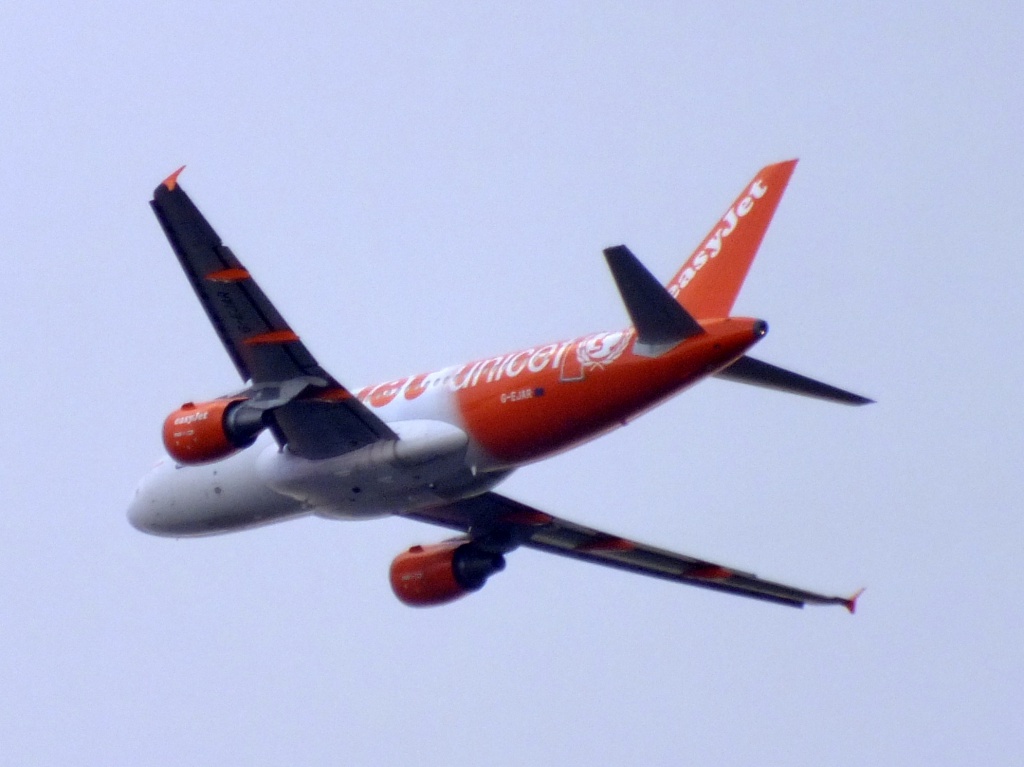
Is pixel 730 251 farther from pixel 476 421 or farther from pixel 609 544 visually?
pixel 609 544

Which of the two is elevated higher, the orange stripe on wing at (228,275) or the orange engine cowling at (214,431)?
the orange stripe on wing at (228,275)

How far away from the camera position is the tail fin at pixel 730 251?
1512 inches

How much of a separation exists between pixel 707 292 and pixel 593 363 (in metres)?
2.51

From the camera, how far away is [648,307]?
119ft

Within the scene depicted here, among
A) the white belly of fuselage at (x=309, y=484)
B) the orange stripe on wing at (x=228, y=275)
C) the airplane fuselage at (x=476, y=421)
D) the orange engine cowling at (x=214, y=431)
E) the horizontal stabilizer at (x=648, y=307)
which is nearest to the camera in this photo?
the horizontal stabilizer at (x=648, y=307)

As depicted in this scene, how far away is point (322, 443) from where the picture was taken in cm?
4019

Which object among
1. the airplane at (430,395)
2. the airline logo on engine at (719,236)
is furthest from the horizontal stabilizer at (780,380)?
the airline logo on engine at (719,236)

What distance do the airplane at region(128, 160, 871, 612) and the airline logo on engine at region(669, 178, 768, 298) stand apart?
0.11 feet

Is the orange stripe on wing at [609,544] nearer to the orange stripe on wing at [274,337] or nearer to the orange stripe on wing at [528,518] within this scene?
the orange stripe on wing at [528,518]

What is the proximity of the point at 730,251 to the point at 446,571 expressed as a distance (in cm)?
1057

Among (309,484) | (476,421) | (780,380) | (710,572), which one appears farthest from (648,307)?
(710,572)

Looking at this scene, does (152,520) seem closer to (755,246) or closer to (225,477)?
(225,477)

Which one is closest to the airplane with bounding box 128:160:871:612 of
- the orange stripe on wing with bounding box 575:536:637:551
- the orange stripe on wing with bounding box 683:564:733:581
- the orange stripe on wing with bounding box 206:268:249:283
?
the orange stripe on wing with bounding box 206:268:249:283

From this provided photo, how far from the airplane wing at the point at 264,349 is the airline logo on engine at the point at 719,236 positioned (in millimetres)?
6187
